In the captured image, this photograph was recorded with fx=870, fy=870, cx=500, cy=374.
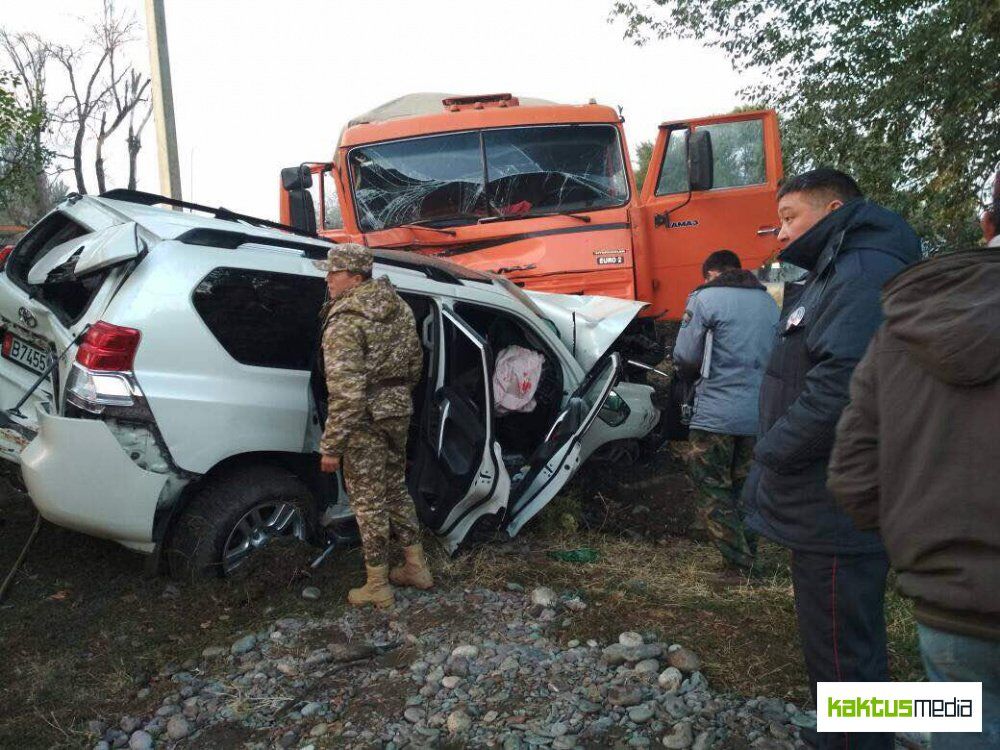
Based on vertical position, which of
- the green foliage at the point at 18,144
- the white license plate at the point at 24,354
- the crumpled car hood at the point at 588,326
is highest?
the green foliage at the point at 18,144

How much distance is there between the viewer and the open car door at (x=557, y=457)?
16.0 ft

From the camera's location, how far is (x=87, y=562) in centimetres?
430

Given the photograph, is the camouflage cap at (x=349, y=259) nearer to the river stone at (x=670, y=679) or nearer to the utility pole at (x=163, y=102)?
the river stone at (x=670, y=679)

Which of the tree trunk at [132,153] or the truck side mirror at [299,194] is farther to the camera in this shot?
the tree trunk at [132,153]

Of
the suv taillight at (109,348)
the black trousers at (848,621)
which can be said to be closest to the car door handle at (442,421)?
the suv taillight at (109,348)

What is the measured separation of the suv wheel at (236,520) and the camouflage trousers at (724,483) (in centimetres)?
206

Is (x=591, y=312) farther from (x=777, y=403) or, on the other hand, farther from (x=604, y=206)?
(x=777, y=403)

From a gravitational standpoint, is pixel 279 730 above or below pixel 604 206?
below

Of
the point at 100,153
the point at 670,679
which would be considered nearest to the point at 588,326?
the point at 670,679

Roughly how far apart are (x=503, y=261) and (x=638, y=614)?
3.63 m

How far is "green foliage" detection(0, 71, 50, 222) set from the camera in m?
8.91

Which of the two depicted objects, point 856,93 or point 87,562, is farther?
point 856,93

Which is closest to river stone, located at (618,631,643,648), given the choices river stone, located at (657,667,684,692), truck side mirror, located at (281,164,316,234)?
river stone, located at (657,667,684,692)

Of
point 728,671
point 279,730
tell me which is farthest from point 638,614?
point 279,730
